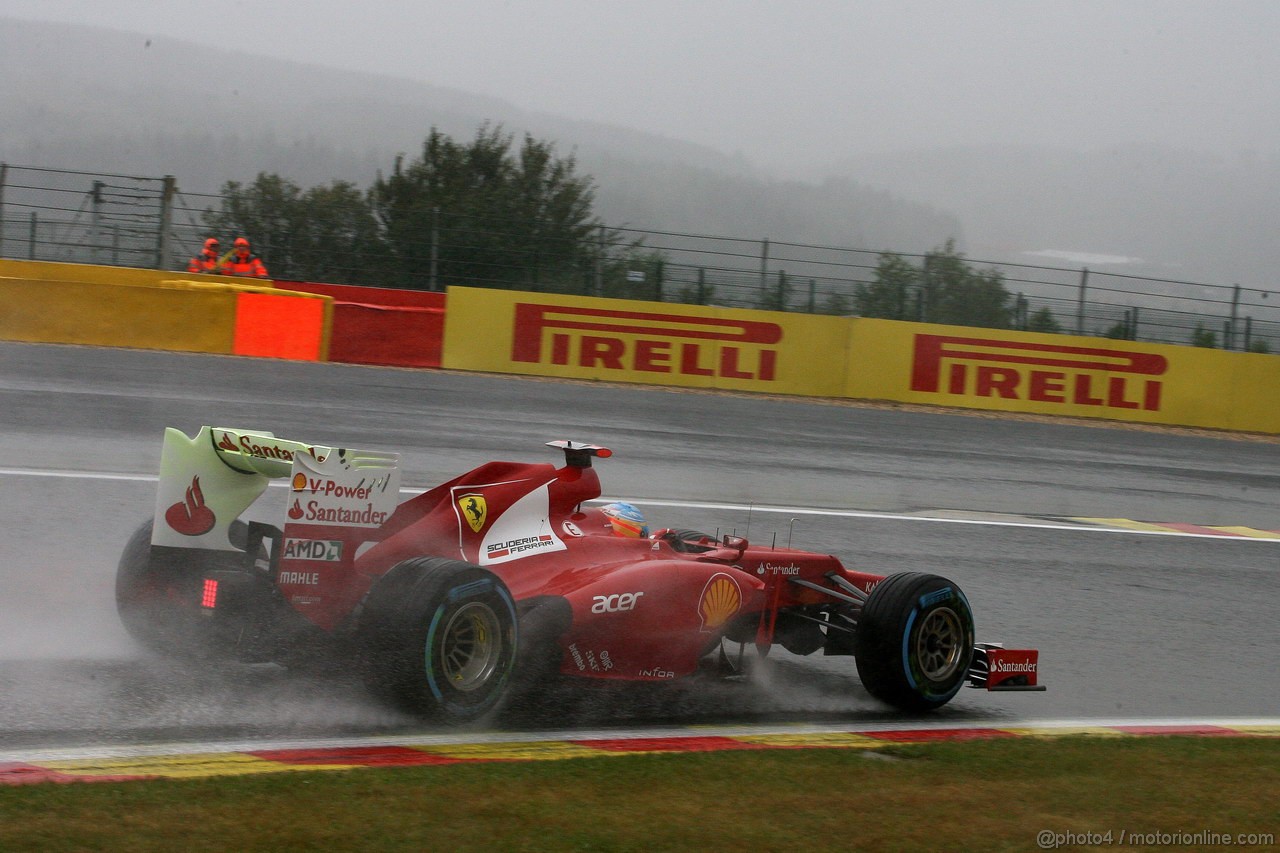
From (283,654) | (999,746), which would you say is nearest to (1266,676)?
(999,746)

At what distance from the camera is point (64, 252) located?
907 inches

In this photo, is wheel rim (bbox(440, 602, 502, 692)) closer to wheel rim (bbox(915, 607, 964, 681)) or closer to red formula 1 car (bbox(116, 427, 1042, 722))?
red formula 1 car (bbox(116, 427, 1042, 722))

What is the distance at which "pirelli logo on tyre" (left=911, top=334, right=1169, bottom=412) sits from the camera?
71.2 ft

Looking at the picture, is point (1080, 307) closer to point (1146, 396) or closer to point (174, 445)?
point (1146, 396)

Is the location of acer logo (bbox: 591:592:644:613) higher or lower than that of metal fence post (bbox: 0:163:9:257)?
lower

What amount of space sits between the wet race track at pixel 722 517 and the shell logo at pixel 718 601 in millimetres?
382

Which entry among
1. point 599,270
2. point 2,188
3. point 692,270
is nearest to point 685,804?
point 599,270

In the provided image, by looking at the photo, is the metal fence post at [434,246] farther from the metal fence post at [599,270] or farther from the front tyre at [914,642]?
the front tyre at [914,642]

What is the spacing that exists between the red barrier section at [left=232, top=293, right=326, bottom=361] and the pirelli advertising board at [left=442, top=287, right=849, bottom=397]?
2046mm

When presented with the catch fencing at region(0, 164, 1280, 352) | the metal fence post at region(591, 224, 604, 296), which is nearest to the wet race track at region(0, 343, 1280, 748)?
the catch fencing at region(0, 164, 1280, 352)

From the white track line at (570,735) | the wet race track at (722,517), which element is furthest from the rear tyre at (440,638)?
the wet race track at (722,517)

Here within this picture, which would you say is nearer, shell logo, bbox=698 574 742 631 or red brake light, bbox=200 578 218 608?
red brake light, bbox=200 578 218 608

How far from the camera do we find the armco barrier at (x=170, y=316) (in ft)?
62.3

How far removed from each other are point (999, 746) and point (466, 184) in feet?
144
